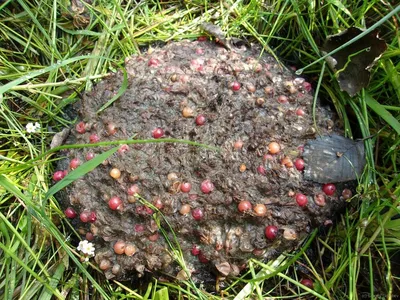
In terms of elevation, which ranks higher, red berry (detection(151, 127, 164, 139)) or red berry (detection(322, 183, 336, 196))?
red berry (detection(151, 127, 164, 139))

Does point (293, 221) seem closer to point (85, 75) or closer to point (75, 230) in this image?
point (75, 230)

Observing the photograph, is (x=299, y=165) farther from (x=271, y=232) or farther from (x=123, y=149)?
(x=123, y=149)

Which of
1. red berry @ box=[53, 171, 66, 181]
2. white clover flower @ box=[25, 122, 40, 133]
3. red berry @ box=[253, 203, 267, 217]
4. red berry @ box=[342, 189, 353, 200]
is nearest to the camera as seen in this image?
red berry @ box=[253, 203, 267, 217]

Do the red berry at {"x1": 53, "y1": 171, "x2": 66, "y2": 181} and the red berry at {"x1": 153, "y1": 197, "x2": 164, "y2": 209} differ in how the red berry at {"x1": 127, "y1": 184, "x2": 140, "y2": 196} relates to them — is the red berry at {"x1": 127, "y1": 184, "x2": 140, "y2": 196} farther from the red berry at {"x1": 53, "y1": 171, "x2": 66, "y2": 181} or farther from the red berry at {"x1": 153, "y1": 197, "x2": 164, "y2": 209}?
the red berry at {"x1": 53, "y1": 171, "x2": 66, "y2": 181}

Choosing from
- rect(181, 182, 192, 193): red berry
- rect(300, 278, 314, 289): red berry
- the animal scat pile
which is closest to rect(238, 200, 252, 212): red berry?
the animal scat pile

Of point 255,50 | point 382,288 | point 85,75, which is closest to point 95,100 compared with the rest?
point 85,75

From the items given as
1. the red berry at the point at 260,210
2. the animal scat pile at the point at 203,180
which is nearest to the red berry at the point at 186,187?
the animal scat pile at the point at 203,180

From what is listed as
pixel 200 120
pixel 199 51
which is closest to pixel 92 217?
pixel 200 120
